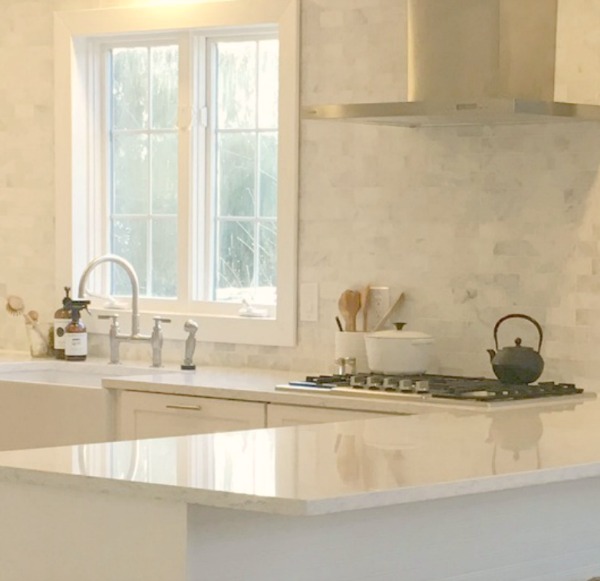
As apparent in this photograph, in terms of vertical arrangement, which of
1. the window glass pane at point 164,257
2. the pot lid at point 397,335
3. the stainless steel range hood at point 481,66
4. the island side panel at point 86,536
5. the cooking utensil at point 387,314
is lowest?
the island side panel at point 86,536

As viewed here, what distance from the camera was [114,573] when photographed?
266 cm

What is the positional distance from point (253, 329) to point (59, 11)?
1.70 m

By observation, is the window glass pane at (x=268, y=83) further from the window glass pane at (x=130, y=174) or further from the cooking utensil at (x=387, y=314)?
the cooking utensil at (x=387, y=314)

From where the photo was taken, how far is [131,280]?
231 inches

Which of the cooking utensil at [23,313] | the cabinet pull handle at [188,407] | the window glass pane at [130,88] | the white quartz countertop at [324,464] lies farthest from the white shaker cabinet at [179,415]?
the window glass pane at [130,88]

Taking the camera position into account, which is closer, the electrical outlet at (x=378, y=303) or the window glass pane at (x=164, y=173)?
the electrical outlet at (x=378, y=303)

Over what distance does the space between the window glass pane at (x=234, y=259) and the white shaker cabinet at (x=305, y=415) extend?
1141mm

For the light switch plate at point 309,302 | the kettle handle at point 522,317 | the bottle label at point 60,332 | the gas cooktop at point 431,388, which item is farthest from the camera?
the bottle label at point 60,332

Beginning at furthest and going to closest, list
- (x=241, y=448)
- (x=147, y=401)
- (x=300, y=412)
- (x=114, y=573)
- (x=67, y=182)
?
(x=67, y=182) < (x=147, y=401) < (x=300, y=412) < (x=241, y=448) < (x=114, y=573)

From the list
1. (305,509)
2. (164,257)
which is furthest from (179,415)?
(305,509)

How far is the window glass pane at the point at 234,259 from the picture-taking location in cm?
585

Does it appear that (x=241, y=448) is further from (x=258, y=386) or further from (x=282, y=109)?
(x=282, y=109)

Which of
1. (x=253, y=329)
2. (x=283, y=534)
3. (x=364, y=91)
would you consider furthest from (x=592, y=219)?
(x=283, y=534)

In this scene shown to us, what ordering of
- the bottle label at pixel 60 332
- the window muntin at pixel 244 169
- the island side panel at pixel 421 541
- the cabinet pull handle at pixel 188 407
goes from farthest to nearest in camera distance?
1. the bottle label at pixel 60 332
2. the window muntin at pixel 244 169
3. the cabinet pull handle at pixel 188 407
4. the island side panel at pixel 421 541
